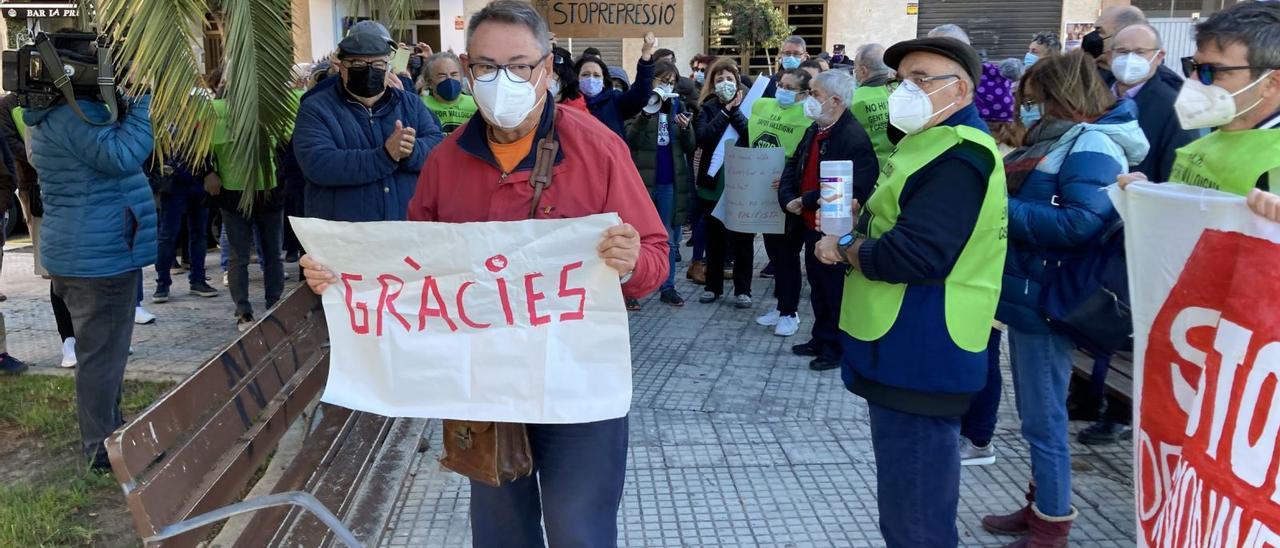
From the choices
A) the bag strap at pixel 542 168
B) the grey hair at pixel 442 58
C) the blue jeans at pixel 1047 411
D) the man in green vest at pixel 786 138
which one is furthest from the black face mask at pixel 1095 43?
the bag strap at pixel 542 168

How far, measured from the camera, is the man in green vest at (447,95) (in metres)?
6.05

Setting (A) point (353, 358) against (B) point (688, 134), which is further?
(B) point (688, 134)

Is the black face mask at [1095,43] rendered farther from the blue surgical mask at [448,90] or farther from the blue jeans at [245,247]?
the blue jeans at [245,247]

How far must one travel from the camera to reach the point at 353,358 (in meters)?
2.47

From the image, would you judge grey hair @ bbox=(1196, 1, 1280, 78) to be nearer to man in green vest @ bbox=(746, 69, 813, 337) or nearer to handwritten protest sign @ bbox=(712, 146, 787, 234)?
man in green vest @ bbox=(746, 69, 813, 337)

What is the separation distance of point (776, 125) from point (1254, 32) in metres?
4.37

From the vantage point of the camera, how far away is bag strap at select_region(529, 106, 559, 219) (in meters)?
2.40

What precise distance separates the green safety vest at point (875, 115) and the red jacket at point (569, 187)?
11.7 ft

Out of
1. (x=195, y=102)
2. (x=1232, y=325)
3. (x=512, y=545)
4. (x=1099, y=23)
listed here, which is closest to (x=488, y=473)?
(x=512, y=545)

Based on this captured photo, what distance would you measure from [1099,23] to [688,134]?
3.05 m

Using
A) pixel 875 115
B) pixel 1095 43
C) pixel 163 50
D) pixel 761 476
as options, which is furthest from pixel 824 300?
pixel 163 50

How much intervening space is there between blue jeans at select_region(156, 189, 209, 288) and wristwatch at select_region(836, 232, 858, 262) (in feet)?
19.5

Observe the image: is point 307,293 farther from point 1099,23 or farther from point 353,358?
point 1099,23

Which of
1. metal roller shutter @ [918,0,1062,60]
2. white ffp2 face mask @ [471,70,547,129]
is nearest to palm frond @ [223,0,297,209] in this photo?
white ffp2 face mask @ [471,70,547,129]
